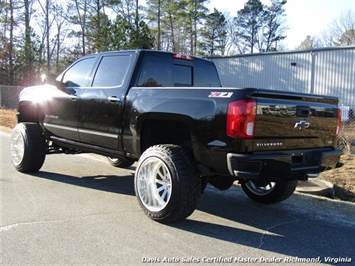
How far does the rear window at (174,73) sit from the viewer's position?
4852mm

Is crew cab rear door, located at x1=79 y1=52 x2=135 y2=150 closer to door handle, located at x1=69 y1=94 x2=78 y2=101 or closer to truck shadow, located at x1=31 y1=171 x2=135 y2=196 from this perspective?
door handle, located at x1=69 y1=94 x2=78 y2=101

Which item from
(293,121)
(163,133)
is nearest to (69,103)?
(163,133)

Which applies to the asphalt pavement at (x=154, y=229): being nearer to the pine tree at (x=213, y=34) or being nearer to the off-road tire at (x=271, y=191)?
the off-road tire at (x=271, y=191)

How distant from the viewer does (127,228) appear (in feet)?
12.9

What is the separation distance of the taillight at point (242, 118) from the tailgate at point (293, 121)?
0.07 meters

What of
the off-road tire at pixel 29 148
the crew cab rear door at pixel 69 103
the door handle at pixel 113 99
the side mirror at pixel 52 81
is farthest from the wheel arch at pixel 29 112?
the door handle at pixel 113 99

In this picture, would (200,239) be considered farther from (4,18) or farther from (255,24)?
(255,24)

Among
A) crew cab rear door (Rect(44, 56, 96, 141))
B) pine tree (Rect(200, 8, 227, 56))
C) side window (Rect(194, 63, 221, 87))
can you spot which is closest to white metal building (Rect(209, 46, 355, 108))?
side window (Rect(194, 63, 221, 87))

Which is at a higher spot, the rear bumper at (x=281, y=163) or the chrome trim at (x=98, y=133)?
the chrome trim at (x=98, y=133)

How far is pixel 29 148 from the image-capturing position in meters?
6.13

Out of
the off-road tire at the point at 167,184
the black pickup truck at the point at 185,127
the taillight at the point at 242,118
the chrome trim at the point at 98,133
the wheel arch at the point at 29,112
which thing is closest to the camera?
the taillight at the point at 242,118

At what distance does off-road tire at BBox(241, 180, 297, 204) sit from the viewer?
4891mm

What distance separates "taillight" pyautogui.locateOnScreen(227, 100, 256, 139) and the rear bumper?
0.21 m

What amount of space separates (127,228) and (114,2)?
4475 centimetres
